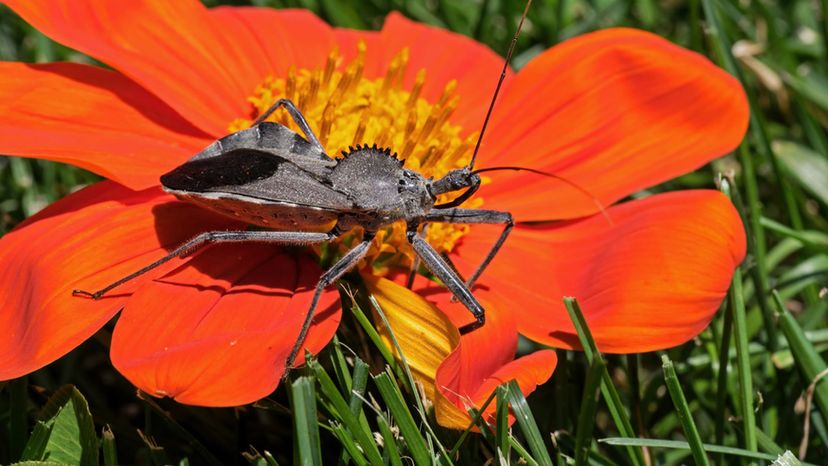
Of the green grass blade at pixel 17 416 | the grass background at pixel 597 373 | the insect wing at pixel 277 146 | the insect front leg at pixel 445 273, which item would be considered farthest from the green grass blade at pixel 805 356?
the green grass blade at pixel 17 416

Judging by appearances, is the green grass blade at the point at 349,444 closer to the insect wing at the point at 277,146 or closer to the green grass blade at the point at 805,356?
the insect wing at the point at 277,146

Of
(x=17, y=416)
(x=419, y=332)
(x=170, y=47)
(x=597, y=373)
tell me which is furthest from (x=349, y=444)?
(x=170, y=47)

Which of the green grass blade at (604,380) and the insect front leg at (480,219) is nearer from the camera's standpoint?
the green grass blade at (604,380)

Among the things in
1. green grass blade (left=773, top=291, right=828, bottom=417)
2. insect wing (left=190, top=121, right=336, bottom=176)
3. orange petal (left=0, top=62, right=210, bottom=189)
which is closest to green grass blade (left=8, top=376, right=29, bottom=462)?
orange petal (left=0, top=62, right=210, bottom=189)

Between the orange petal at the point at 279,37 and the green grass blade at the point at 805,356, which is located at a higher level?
the orange petal at the point at 279,37

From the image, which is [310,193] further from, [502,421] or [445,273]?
[502,421]

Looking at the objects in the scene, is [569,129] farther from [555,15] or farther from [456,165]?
[555,15]
